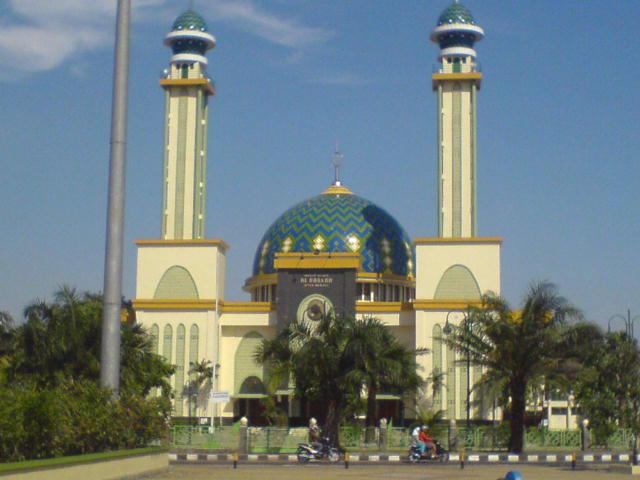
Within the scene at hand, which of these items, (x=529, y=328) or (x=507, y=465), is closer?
(x=507, y=465)

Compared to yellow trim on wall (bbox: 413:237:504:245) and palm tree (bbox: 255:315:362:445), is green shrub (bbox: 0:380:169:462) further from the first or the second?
yellow trim on wall (bbox: 413:237:504:245)

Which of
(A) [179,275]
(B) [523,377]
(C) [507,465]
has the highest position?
(A) [179,275]

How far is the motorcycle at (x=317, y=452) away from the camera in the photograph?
28.8m

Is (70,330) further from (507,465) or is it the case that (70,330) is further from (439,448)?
(507,465)

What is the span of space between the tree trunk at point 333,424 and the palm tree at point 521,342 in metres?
4.36

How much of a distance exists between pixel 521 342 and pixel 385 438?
16.5 feet

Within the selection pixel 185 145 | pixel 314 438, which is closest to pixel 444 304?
pixel 185 145

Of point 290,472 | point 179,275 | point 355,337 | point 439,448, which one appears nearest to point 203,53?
point 179,275

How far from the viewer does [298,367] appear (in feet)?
110

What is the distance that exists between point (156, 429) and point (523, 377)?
13.7 metres

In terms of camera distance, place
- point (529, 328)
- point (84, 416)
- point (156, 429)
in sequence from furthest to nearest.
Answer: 1. point (529, 328)
2. point (156, 429)
3. point (84, 416)

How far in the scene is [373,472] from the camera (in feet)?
79.6

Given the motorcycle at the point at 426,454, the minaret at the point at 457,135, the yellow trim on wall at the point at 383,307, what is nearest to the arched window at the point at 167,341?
the yellow trim on wall at the point at 383,307

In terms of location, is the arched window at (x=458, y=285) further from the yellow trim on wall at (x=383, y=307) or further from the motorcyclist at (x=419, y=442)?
the motorcyclist at (x=419, y=442)
